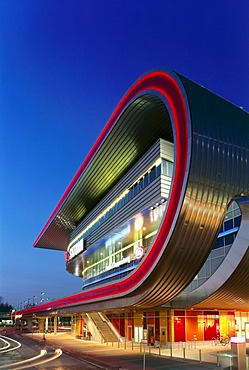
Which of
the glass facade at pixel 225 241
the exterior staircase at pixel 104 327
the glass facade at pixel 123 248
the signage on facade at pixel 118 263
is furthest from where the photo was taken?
the exterior staircase at pixel 104 327

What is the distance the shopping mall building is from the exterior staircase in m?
0.25

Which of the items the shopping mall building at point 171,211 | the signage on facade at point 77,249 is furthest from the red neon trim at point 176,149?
the signage on facade at point 77,249

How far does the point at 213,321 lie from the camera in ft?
122

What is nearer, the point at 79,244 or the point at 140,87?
the point at 140,87

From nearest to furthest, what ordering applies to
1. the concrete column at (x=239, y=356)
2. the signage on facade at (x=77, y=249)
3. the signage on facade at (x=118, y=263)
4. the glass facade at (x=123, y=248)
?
the concrete column at (x=239, y=356) → the glass facade at (x=123, y=248) → the signage on facade at (x=118, y=263) → the signage on facade at (x=77, y=249)

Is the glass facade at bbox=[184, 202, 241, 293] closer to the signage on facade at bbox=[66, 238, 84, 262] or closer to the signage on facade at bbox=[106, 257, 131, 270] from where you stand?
the signage on facade at bbox=[106, 257, 131, 270]

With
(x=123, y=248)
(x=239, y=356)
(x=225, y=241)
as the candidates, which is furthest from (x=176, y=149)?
(x=123, y=248)

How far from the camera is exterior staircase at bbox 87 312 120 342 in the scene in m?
44.2

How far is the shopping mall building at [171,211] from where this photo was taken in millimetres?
24953

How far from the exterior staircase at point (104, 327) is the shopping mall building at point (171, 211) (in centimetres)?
25

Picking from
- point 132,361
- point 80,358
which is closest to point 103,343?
point 80,358

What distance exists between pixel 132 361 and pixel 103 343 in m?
18.4

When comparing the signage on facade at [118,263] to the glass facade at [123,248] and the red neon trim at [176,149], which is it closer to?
the glass facade at [123,248]

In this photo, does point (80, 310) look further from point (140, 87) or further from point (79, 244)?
point (140, 87)
